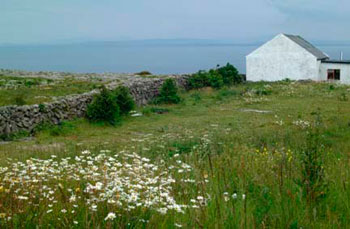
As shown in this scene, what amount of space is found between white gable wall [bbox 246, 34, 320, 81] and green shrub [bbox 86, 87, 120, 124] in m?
30.8

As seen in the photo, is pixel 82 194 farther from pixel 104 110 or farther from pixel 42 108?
pixel 104 110

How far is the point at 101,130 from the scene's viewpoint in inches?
716

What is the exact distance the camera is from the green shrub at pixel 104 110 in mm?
19438

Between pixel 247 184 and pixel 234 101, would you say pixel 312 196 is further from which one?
pixel 234 101

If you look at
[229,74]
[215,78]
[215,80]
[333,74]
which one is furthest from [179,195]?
[333,74]

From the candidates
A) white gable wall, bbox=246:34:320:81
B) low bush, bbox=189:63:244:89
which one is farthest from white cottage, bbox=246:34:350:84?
low bush, bbox=189:63:244:89

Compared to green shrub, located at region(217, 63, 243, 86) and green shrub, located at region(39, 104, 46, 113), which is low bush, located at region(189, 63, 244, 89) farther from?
green shrub, located at region(39, 104, 46, 113)

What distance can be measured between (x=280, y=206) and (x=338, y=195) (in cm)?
79

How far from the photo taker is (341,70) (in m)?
45.6

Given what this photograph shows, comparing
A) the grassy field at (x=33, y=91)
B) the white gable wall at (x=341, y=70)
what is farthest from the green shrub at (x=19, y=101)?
the white gable wall at (x=341, y=70)

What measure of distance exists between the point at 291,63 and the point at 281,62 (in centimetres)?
105

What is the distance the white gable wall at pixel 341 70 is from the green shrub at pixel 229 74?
1081 cm

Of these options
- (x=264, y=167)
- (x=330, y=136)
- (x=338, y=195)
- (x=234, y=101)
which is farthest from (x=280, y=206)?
(x=234, y=101)

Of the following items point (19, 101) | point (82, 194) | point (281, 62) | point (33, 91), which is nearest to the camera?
point (82, 194)
